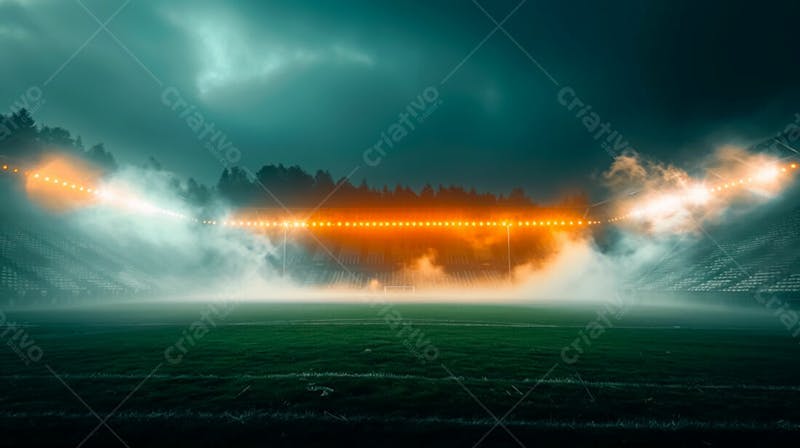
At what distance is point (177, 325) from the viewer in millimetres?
11867

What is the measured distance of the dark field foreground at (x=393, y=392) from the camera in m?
3.45

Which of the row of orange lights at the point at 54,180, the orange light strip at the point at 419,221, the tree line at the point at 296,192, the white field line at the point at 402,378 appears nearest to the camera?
the white field line at the point at 402,378

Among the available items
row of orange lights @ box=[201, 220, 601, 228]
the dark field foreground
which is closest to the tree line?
row of orange lights @ box=[201, 220, 601, 228]

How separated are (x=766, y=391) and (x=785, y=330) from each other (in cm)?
955

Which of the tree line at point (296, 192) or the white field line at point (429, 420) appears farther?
the tree line at point (296, 192)

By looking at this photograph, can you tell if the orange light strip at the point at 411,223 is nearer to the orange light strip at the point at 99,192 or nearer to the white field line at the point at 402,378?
the orange light strip at the point at 99,192

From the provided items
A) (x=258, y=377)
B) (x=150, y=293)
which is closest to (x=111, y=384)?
(x=258, y=377)

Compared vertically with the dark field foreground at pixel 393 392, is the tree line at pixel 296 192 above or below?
above

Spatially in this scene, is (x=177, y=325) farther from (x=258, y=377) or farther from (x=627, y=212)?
(x=627, y=212)

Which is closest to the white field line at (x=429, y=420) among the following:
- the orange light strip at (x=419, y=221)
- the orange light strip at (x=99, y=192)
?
the orange light strip at (x=419, y=221)

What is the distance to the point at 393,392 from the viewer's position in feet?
15.1

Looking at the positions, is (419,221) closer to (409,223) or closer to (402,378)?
(409,223)

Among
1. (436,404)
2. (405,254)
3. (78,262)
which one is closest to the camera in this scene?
(436,404)

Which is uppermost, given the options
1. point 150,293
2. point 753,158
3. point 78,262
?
point 753,158
